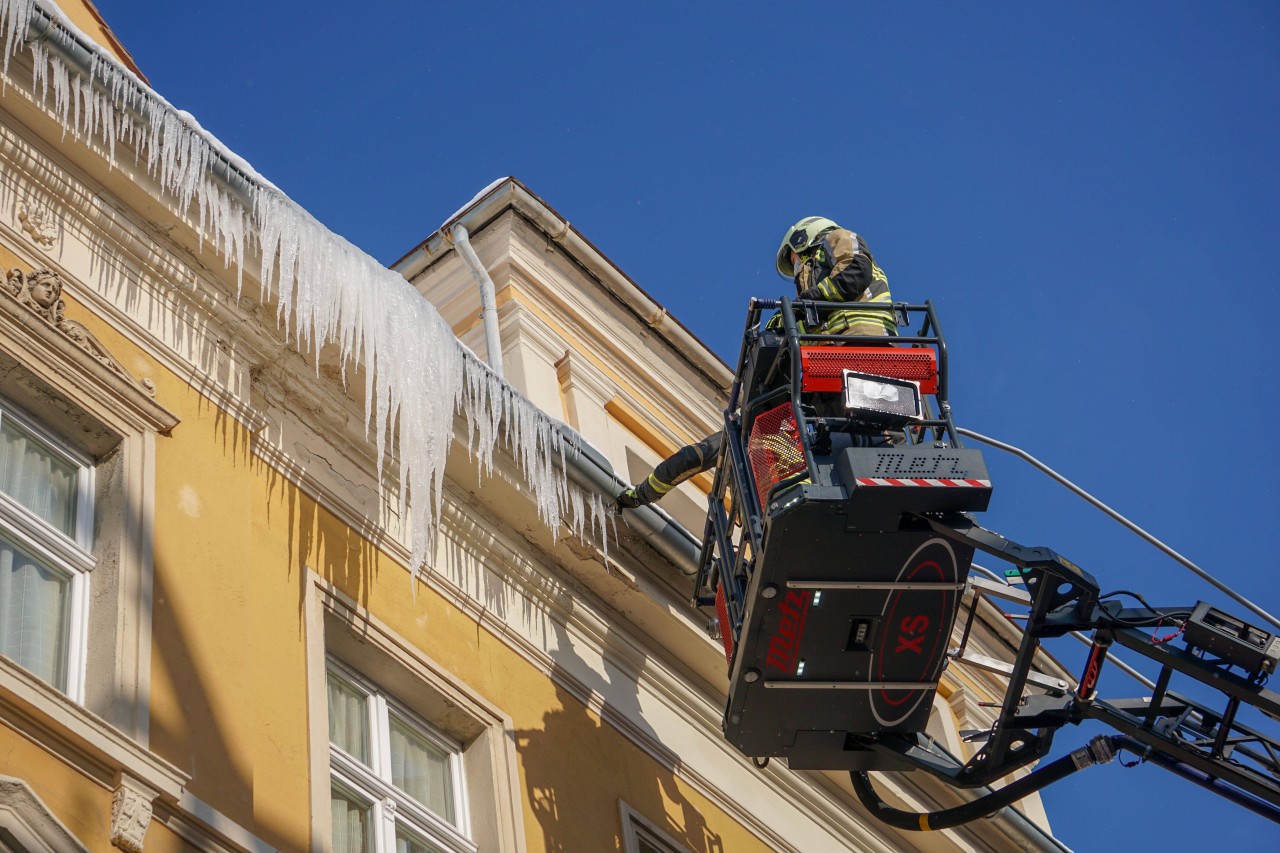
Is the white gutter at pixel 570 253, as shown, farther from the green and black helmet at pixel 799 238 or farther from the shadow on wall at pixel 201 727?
the shadow on wall at pixel 201 727

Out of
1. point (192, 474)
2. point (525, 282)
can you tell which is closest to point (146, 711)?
point (192, 474)

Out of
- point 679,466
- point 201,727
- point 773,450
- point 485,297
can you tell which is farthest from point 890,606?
point 485,297

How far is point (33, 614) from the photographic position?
313 inches

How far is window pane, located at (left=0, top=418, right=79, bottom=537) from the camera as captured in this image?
838 centimetres

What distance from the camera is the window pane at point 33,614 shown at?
777 centimetres

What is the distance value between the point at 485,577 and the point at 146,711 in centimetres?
328

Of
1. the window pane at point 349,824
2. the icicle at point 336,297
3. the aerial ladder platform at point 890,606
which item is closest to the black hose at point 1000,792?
the aerial ladder platform at point 890,606

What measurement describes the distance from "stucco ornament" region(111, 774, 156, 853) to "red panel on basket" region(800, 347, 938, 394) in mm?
3903

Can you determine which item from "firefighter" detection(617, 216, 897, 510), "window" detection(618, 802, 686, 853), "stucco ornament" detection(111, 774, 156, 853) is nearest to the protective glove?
"firefighter" detection(617, 216, 897, 510)

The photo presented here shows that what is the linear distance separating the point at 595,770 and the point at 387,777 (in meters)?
1.61

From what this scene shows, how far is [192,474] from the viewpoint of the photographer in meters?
9.14

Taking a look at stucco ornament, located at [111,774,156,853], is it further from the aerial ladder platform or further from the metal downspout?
the metal downspout

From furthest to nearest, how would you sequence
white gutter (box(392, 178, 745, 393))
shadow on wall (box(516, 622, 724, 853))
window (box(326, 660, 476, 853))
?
white gutter (box(392, 178, 745, 393)) < shadow on wall (box(516, 622, 724, 853)) < window (box(326, 660, 476, 853))

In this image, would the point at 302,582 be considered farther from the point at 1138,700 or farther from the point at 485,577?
the point at 1138,700
